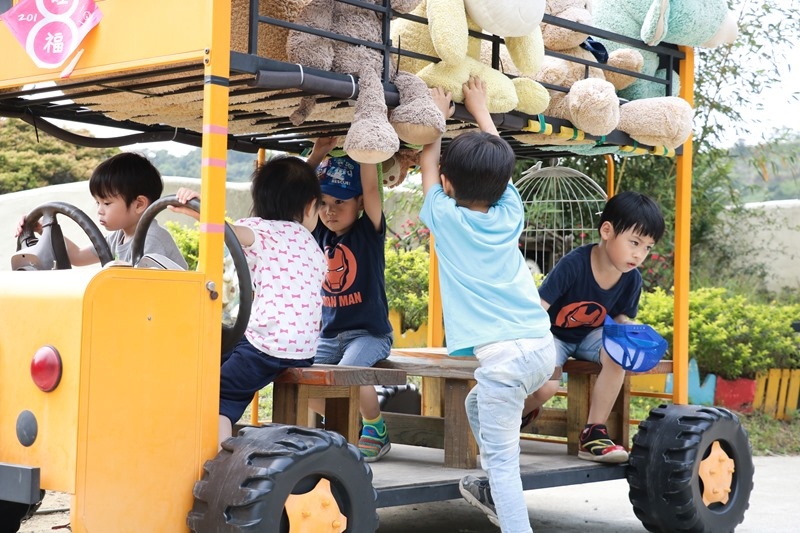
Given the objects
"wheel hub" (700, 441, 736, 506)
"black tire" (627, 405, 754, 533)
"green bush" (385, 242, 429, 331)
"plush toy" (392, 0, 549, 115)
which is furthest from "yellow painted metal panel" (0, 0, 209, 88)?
"green bush" (385, 242, 429, 331)

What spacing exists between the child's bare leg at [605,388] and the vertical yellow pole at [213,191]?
85.5 inches

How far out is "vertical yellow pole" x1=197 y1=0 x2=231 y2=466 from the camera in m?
3.07

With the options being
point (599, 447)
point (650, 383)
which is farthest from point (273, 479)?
point (650, 383)

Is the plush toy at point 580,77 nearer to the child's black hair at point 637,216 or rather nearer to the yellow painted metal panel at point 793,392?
the child's black hair at point 637,216

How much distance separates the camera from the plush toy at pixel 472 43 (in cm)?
378

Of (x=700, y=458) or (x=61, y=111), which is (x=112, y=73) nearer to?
(x=61, y=111)

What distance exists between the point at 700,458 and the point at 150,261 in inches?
104

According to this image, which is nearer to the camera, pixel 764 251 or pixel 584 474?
pixel 584 474

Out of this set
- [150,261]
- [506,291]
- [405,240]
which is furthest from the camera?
[405,240]

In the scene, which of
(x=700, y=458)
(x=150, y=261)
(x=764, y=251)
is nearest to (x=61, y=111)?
(x=150, y=261)

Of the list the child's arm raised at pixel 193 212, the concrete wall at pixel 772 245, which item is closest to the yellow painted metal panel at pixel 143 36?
the child's arm raised at pixel 193 212

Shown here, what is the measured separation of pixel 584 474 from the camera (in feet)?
15.0

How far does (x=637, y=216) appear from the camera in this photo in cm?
482

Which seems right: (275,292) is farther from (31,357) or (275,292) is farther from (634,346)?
(634,346)
